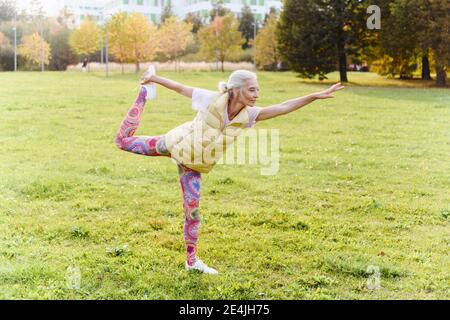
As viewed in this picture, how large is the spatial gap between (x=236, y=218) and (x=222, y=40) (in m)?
30.7

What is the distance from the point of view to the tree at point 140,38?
130 ft

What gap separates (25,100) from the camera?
22.0 metres

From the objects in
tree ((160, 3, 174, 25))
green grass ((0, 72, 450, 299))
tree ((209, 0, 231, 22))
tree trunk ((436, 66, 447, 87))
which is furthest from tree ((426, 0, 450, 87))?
tree ((160, 3, 174, 25))

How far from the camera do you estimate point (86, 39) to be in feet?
142

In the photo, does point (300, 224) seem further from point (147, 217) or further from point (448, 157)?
point (448, 157)

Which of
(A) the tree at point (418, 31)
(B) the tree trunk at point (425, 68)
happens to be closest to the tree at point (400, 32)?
(A) the tree at point (418, 31)

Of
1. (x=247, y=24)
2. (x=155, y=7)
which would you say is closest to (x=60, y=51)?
(x=155, y=7)

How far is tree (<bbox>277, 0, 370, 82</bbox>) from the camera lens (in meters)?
35.4

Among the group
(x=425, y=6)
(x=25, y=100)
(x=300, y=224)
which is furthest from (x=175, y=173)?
(x=425, y=6)

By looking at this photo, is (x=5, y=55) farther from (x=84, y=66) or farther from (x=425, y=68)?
(x=425, y=68)

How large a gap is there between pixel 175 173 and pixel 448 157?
270 inches

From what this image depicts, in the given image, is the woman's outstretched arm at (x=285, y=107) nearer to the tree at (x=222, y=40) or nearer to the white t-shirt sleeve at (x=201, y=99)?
the white t-shirt sleeve at (x=201, y=99)

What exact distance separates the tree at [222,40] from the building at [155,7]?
1371 cm

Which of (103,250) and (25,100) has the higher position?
(25,100)
